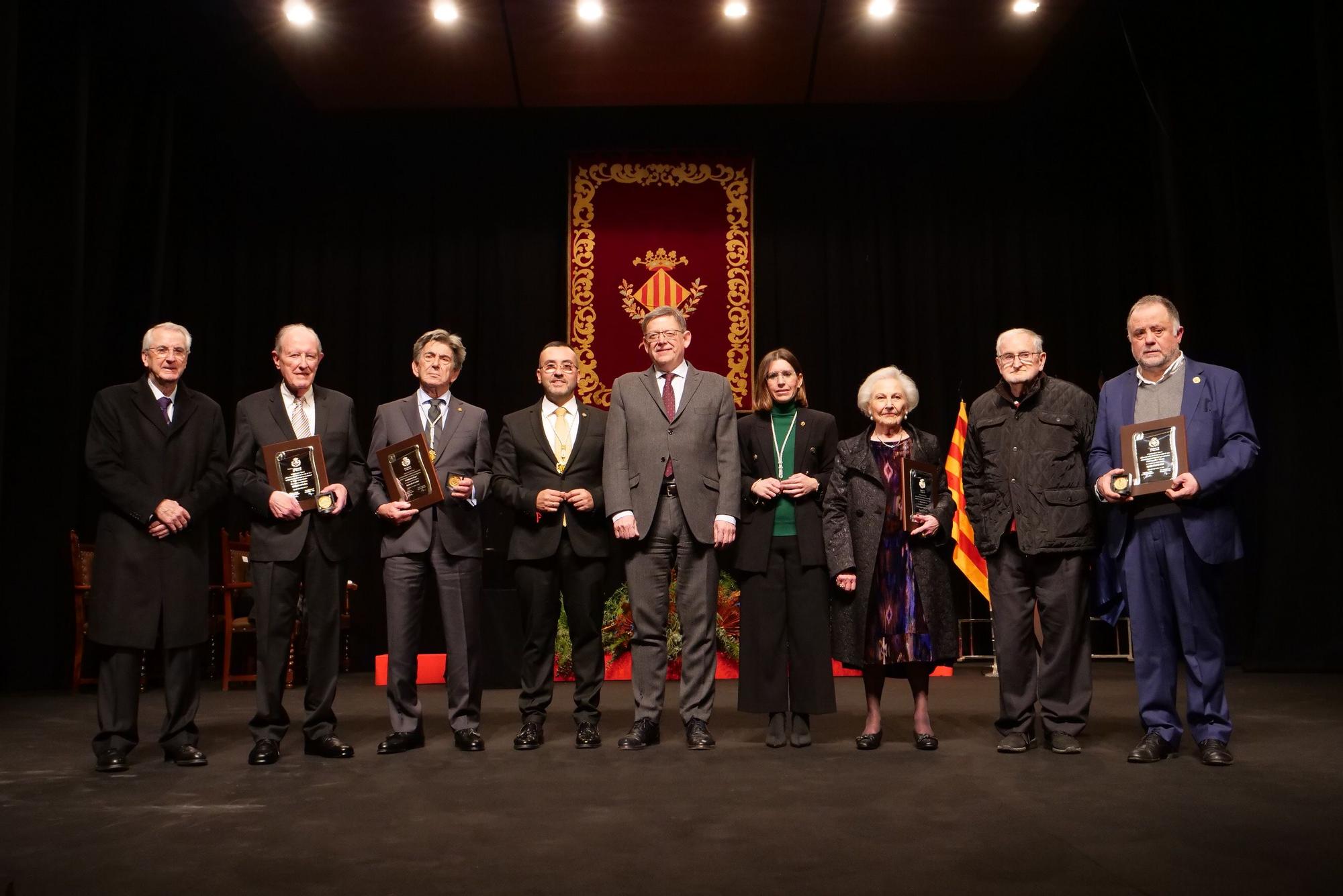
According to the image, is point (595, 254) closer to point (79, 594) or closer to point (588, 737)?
point (79, 594)

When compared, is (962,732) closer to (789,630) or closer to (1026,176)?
(789,630)

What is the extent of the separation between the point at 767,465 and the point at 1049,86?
17.8 feet

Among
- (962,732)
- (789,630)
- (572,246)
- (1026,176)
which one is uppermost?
(1026,176)

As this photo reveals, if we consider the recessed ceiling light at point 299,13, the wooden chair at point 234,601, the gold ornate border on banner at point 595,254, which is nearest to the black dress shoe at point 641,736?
the wooden chair at point 234,601

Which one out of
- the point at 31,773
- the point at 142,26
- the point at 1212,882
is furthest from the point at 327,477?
the point at 142,26

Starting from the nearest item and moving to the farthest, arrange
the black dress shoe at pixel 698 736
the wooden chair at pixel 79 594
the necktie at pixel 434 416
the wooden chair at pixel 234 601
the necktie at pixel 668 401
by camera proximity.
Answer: the black dress shoe at pixel 698 736
the necktie at pixel 668 401
the necktie at pixel 434 416
the wooden chair at pixel 79 594
the wooden chair at pixel 234 601

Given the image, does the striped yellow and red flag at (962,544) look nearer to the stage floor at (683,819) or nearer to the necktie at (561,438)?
the stage floor at (683,819)

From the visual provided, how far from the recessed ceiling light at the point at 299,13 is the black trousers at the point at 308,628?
164 inches

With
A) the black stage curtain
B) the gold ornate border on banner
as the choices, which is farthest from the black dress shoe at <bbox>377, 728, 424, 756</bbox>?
the gold ornate border on banner

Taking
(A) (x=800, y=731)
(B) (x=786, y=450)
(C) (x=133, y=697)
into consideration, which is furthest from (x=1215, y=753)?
(C) (x=133, y=697)

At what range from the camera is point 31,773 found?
11.4 ft

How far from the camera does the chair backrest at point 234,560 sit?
662cm

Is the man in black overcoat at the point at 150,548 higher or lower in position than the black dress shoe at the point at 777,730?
higher

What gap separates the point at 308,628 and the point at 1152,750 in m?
2.94
